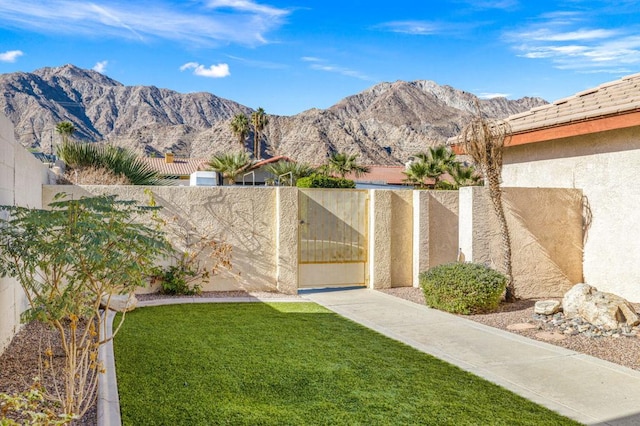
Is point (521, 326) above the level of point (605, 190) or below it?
below

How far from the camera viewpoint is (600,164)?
35.0 feet

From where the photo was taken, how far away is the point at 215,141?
109 meters

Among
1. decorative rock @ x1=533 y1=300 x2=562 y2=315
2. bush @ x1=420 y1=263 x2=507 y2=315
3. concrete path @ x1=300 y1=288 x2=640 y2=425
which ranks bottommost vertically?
concrete path @ x1=300 y1=288 x2=640 y2=425

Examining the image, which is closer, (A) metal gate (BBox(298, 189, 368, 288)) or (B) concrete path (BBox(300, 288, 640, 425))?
(B) concrete path (BBox(300, 288, 640, 425))

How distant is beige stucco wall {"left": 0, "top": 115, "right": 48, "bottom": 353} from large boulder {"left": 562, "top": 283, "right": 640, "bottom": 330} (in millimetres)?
7917

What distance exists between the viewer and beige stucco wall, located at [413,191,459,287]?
39.5 feet

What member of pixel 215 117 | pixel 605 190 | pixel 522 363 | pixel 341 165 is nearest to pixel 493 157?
pixel 605 190

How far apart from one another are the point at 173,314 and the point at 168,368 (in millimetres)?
3148

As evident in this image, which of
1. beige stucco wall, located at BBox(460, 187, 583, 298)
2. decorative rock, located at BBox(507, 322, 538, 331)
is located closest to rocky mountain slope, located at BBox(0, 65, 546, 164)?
beige stucco wall, located at BBox(460, 187, 583, 298)

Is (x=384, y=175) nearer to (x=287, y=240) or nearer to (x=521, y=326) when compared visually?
(x=287, y=240)

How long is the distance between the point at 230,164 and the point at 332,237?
27345 mm

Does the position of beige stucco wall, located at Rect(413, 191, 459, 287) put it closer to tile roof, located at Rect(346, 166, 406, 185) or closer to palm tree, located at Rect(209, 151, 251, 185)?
palm tree, located at Rect(209, 151, 251, 185)

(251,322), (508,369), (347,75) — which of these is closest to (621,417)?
(508,369)

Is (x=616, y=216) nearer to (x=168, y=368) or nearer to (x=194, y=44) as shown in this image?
(x=168, y=368)
